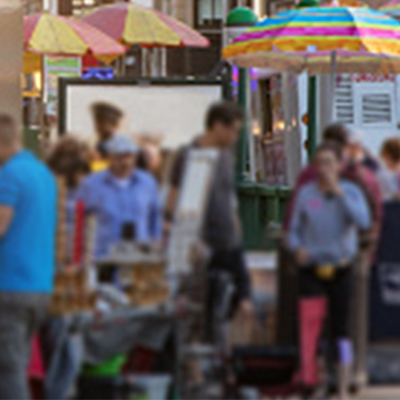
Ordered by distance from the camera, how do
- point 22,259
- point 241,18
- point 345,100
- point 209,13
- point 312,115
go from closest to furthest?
point 22,259 < point 312,115 < point 241,18 < point 345,100 < point 209,13

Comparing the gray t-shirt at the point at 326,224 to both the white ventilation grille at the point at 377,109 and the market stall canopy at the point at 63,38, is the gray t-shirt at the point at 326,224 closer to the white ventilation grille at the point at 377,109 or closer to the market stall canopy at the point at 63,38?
the market stall canopy at the point at 63,38

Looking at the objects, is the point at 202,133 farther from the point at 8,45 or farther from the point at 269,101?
the point at 269,101

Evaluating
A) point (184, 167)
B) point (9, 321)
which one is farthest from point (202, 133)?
point (9, 321)

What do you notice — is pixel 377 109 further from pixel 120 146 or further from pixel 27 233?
pixel 27 233

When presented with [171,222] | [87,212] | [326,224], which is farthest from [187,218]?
[326,224]

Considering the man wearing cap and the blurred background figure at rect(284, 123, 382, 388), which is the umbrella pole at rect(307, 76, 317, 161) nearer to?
the blurred background figure at rect(284, 123, 382, 388)

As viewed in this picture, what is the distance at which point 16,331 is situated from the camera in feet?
26.6

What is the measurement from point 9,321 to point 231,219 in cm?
121

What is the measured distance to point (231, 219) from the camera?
8.19m

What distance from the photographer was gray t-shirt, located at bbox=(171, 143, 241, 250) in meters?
8.12

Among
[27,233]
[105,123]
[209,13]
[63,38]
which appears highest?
[209,13]

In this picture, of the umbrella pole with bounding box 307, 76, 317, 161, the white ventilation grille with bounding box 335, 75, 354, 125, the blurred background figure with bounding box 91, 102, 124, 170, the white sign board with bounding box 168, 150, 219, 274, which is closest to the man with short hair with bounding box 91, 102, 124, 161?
the blurred background figure with bounding box 91, 102, 124, 170

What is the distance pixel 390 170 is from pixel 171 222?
4.10 feet

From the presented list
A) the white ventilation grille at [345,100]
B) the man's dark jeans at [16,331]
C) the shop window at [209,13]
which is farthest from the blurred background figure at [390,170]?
the shop window at [209,13]
